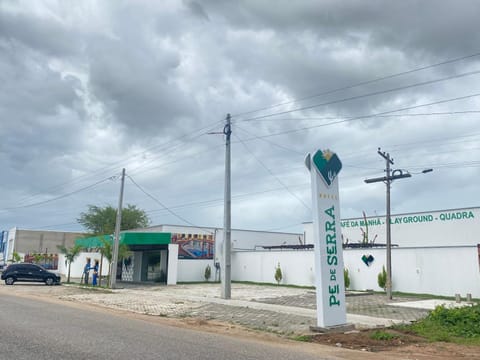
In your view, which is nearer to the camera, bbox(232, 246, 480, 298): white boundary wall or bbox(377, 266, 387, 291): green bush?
bbox(232, 246, 480, 298): white boundary wall

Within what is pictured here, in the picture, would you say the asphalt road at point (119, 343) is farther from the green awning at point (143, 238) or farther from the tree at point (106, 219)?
the tree at point (106, 219)

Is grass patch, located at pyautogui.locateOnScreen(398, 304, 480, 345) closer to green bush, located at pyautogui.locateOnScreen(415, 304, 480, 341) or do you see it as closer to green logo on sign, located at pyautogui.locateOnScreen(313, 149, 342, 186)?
green bush, located at pyautogui.locateOnScreen(415, 304, 480, 341)

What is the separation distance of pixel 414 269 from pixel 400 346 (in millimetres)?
19486

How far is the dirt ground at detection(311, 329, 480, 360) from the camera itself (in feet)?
31.4

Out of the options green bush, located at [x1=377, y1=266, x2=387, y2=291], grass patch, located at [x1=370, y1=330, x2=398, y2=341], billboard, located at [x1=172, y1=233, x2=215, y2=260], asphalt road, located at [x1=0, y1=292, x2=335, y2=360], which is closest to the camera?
asphalt road, located at [x1=0, y1=292, x2=335, y2=360]

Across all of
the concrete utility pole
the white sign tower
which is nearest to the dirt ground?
the white sign tower

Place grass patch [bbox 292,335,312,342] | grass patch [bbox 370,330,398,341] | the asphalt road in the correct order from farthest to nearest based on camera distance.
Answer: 1. grass patch [bbox 292,335,312,342]
2. grass patch [bbox 370,330,398,341]
3. the asphalt road

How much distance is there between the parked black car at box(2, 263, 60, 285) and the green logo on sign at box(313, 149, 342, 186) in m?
27.6

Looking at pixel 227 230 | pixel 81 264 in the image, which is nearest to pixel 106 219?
pixel 81 264

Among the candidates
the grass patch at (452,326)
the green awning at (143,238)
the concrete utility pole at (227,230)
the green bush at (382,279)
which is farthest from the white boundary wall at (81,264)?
the grass patch at (452,326)

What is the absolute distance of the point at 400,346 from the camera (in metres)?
10.7

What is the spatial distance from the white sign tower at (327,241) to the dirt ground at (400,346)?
822 mm

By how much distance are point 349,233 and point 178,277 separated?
1737cm

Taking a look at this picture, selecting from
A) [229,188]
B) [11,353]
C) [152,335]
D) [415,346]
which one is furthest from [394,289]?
[11,353]
